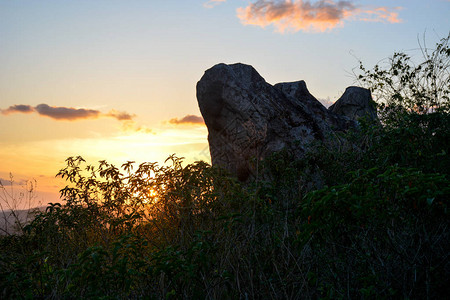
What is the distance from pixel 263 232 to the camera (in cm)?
492

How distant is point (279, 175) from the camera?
7070mm

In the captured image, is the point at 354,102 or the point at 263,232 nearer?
the point at 263,232

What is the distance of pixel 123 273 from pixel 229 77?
21.4 ft

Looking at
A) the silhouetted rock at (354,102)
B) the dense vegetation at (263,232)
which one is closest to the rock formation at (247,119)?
the dense vegetation at (263,232)

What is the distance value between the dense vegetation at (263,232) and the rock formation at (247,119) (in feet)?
4.83

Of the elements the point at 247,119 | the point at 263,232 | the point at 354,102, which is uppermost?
the point at 354,102

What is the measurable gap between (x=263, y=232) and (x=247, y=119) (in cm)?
441

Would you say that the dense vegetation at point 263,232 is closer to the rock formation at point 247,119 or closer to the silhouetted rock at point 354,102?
the rock formation at point 247,119

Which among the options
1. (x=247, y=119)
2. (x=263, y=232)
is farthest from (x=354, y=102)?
(x=263, y=232)

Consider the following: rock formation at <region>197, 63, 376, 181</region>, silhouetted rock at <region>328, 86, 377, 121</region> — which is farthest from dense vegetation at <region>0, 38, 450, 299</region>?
silhouetted rock at <region>328, 86, 377, 121</region>

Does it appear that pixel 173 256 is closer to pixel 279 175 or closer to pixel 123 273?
pixel 123 273

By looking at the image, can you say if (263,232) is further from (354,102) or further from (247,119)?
(354,102)

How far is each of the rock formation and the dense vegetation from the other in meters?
1.47

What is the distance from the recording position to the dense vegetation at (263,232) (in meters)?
3.14
